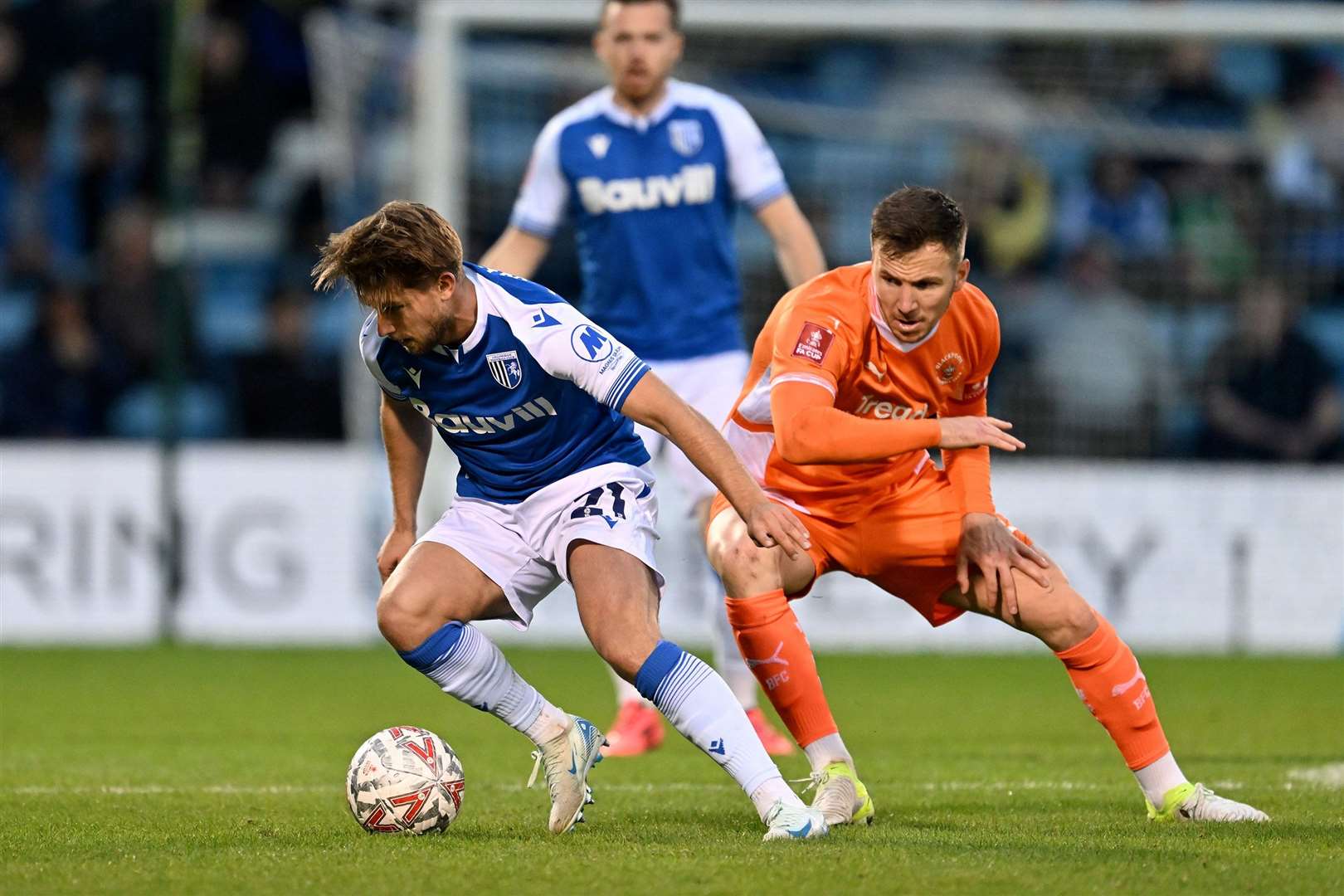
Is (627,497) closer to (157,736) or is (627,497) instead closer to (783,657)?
(783,657)

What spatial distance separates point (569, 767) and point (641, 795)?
34.9 inches

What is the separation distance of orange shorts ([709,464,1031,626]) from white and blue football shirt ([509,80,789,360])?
6.46ft

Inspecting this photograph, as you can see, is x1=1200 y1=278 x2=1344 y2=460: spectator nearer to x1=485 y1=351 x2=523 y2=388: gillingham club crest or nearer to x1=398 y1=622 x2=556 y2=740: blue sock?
x1=398 y1=622 x2=556 y2=740: blue sock

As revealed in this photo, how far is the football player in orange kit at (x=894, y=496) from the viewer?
5004 millimetres

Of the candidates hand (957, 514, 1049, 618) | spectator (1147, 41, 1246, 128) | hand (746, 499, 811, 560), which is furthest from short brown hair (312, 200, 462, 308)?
spectator (1147, 41, 1246, 128)

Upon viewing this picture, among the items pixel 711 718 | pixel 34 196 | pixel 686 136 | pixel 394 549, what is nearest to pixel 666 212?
pixel 686 136

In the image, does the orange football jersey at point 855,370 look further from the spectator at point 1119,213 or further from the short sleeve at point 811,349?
the spectator at point 1119,213

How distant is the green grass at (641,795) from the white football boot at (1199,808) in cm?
9

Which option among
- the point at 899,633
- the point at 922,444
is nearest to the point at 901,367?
the point at 922,444

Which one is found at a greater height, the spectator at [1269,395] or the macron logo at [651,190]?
the macron logo at [651,190]

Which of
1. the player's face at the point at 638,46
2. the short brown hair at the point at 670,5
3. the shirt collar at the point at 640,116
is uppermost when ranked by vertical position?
the short brown hair at the point at 670,5

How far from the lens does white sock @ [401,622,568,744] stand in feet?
16.7

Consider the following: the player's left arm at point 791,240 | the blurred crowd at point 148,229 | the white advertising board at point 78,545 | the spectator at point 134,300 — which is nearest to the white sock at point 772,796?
the player's left arm at point 791,240

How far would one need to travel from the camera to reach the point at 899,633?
12062mm
